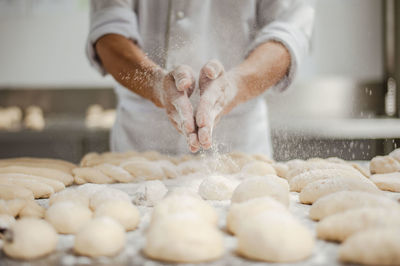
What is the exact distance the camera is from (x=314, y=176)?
35.5 inches

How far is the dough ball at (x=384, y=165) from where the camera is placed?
3.55 ft

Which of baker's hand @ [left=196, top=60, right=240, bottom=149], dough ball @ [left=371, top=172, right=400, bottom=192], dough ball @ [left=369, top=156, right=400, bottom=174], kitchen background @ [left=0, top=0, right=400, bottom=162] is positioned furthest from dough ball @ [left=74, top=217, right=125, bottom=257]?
kitchen background @ [left=0, top=0, right=400, bottom=162]

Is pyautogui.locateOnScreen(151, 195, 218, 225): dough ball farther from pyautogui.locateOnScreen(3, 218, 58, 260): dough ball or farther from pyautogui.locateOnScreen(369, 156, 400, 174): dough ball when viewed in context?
pyautogui.locateOnScreen(369, 156, 400, 174): dough ball

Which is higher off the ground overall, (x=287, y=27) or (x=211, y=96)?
(x=287, y=27)

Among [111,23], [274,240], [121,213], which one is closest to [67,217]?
[121,213]

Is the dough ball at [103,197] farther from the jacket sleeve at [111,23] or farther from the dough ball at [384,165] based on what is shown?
the jacket sleeve at [111,23]

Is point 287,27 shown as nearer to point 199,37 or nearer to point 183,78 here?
point 199,37

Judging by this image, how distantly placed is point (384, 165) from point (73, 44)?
9.26 ft

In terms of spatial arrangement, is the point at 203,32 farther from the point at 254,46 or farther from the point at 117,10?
the point at 117,10

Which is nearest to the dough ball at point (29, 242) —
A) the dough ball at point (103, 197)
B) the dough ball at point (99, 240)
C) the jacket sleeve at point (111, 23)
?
the dough ball at point (99, 240)

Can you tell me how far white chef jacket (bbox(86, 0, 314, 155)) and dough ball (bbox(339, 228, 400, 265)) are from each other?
92 centimetres

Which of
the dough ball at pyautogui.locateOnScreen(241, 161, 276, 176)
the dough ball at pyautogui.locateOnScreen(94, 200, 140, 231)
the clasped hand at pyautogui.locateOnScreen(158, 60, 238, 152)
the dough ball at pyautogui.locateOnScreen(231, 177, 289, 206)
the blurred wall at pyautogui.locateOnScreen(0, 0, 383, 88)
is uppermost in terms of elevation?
the blurred wall at pyautogui.locateOnScreen(0, 0, 383, 88)

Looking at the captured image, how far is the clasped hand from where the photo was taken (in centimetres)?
94

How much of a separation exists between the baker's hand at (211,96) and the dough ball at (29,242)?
0.44 metres
